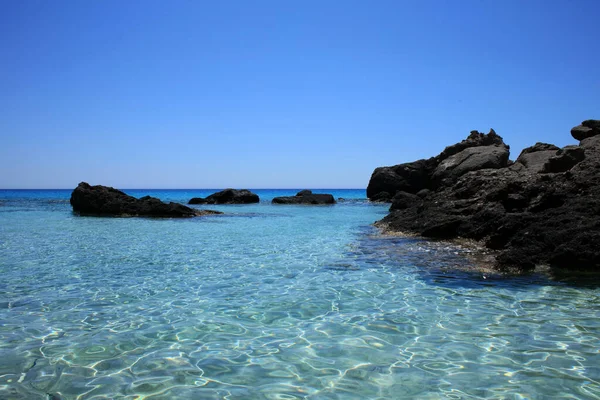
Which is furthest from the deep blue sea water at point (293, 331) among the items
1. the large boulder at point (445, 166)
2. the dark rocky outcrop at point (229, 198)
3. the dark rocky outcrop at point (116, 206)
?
the dark rocky outcrop at point (229, 198)

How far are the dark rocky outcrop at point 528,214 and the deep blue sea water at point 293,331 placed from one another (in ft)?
3.94

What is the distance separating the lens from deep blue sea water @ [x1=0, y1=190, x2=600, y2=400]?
4375 mm

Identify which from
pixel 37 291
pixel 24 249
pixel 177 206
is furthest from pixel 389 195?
pixel 37 291

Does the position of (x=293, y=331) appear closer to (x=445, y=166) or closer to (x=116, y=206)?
(x=116, y=206)

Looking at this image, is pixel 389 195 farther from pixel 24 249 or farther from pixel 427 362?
pixel 427 362

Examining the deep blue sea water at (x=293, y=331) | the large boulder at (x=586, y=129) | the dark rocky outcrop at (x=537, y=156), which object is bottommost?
the deep blue sea water at (x=293, y=331)

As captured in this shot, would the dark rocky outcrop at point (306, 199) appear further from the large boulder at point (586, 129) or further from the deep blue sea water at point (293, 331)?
the deep blue sea water at point (293, 331)

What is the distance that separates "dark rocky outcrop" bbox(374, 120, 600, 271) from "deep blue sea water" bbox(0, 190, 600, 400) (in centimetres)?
120

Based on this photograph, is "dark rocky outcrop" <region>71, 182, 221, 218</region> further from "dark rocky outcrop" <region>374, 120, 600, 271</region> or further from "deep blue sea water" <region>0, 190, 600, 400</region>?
"deep blue sea water" <region>0, 190, 600, 400</region>

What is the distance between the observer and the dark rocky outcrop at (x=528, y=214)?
962 cm

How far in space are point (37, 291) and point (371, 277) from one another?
21.0 feet

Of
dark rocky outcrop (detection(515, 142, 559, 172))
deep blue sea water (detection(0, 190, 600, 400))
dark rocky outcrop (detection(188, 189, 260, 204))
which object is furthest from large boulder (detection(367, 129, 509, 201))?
dark rocky outcrop (detection(188, 189, 260, 204))

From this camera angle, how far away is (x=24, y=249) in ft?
44.0

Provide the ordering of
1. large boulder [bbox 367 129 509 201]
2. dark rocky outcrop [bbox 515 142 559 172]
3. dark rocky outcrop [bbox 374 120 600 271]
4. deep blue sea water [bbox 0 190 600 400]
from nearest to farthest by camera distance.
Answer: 1. deep blue sea water [bbox 0 190 600 400]
2. dark rocky outcrop [bbox 374 120 600 271]
3. dark rocky outcrop [bbox 515 142 559 172]
4. large boulder [bbox 367 129 509 201]
